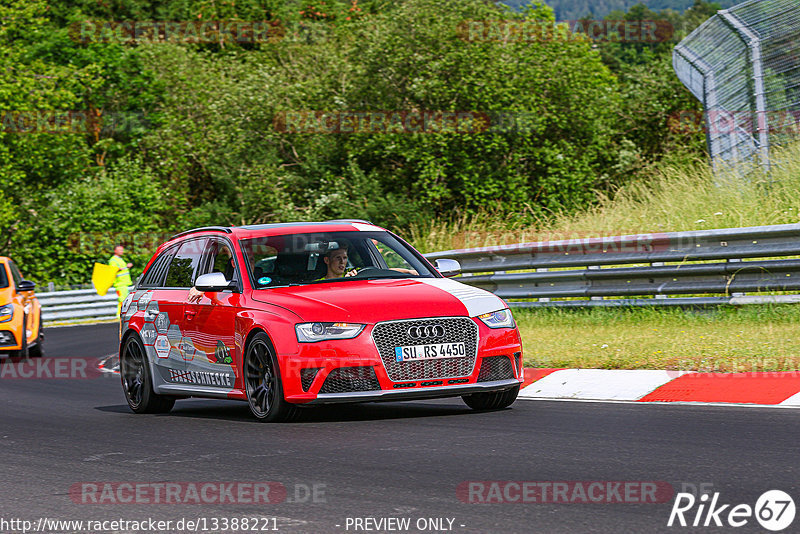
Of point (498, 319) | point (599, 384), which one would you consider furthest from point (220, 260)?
point (599, 384)

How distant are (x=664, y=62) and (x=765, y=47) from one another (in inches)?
1076

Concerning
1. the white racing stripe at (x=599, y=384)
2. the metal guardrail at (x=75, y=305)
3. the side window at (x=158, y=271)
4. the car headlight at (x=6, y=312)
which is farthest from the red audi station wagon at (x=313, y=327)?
the metal guardrail at (x=75, y=305)

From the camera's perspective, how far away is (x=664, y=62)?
43531 mm

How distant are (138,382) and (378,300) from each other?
3.17 m

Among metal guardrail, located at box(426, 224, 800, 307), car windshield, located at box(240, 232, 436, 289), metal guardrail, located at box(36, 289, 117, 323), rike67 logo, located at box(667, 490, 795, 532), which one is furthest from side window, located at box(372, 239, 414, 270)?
metal guardrail, located at box(36, 289, 117, 323)

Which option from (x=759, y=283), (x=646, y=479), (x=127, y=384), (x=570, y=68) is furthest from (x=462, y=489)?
(x=570, y=68)

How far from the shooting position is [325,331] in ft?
28.6

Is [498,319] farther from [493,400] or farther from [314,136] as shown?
[314,136]

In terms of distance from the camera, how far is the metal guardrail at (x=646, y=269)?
503 inches

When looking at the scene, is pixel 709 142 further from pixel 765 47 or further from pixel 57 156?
pixel 57 156

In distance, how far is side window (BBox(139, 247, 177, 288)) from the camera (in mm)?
11367

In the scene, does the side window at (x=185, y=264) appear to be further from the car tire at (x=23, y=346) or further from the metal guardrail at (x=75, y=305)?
the metal guardrail at (x=75, y=305)

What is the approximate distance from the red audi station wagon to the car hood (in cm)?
1

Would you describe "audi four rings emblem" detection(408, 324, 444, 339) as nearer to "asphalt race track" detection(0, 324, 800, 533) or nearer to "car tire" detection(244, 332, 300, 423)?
"asphalt race track" detection(0, 324, 800, 533)
